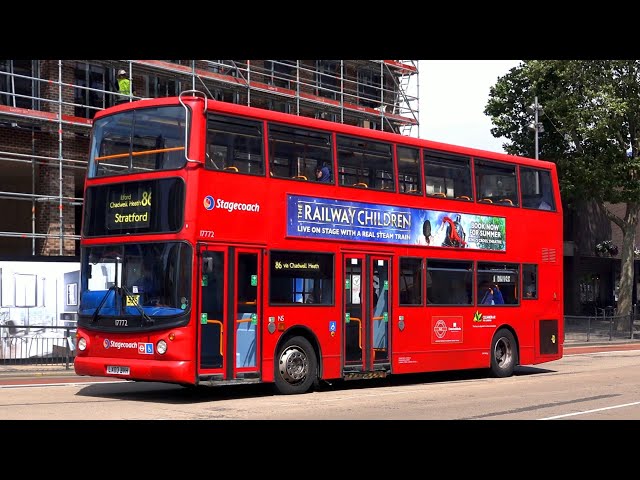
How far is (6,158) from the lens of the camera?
2555cm

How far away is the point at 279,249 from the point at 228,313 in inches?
62.3

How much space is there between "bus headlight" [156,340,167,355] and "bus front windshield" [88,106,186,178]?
269cm

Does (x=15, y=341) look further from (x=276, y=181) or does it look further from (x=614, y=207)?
(x=614, y=207)

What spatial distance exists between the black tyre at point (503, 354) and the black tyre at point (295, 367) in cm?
552

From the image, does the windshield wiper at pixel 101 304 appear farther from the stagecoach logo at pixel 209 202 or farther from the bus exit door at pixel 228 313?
the stagecoach logo at pixel 209 202

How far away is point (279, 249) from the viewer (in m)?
16.0

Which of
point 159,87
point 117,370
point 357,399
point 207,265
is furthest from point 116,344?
point 159,87

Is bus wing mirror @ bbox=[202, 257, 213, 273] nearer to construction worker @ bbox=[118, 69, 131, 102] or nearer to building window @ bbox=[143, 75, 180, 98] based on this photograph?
construction worker @ bbox=[118, 69, 131, 102]

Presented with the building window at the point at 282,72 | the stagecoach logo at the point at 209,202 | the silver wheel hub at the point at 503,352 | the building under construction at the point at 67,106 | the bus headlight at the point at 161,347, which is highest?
the building window at the point at 282,72

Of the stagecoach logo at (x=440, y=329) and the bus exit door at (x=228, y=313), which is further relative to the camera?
the stagecoach logo at (x=440, y=329)

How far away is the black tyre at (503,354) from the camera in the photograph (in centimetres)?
2058

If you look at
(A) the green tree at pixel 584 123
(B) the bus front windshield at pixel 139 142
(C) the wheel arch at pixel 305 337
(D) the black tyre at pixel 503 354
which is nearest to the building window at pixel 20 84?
(B) the bus front windshield at pixel 139 142

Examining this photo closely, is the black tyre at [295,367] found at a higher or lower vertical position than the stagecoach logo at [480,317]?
lower

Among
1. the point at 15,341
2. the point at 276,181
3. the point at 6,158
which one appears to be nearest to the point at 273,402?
the point at 276,181
